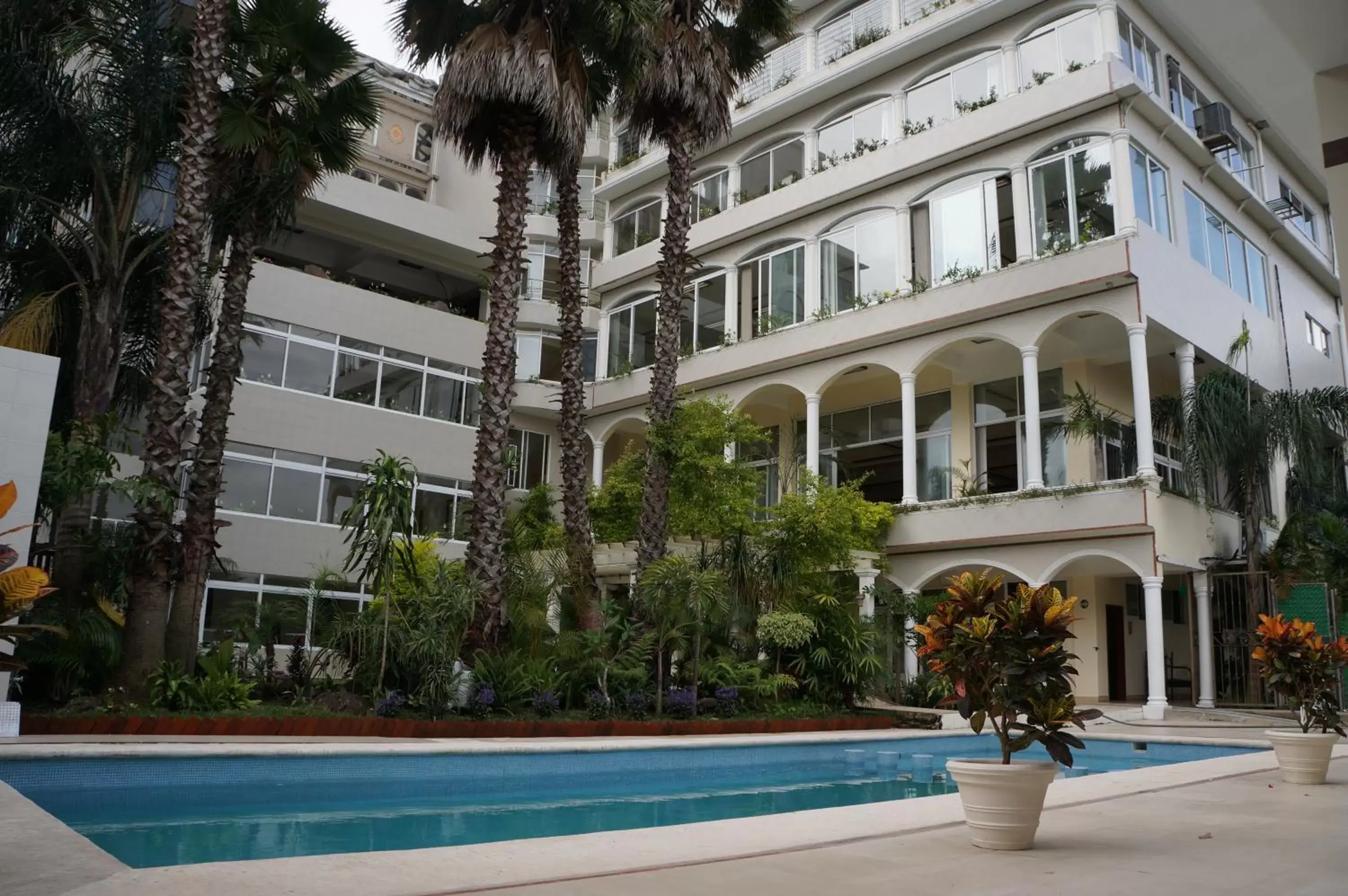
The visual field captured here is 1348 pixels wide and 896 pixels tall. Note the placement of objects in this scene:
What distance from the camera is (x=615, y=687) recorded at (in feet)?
44.5

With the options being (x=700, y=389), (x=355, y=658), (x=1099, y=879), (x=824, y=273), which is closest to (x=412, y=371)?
(x=700, y=389)

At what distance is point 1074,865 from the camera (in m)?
5.04

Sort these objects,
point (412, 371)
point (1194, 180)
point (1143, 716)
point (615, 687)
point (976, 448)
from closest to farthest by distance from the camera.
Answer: point (615, 687) < point (1143, 716) < point (1194, 180) < point (976, 448) < point (412, 371)

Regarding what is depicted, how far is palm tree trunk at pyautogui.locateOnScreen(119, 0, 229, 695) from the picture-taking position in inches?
452

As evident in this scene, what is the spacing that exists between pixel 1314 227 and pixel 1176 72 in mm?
7600

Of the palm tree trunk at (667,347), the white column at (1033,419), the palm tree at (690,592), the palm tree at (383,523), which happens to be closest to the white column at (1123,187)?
the white column at (1033,419)

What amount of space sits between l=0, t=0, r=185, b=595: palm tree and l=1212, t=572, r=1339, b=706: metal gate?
18.4 metres

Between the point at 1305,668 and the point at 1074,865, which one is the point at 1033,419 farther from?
the point at 1074,865

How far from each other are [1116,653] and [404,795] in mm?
17819

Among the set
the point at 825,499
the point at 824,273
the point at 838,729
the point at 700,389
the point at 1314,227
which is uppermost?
the point at 1314,227

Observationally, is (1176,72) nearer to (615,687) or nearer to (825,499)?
(825,499)

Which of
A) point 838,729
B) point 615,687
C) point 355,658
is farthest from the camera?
point 838,729

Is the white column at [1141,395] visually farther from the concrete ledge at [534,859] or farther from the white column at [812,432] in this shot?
the concrete ledge at [534,859]

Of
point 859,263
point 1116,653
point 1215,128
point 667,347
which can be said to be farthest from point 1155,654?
point 1215,128
